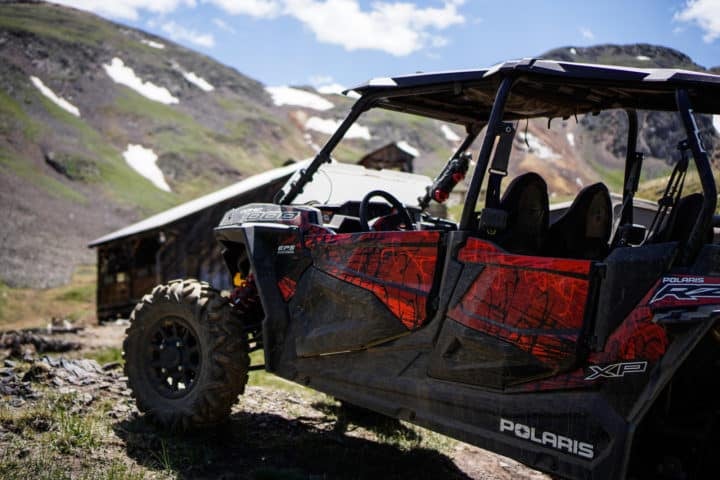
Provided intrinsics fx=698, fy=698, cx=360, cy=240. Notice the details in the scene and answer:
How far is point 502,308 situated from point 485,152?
90 cm

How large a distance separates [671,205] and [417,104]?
2.00 meters

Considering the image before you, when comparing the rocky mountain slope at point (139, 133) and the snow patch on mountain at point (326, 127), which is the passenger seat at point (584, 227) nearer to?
the rocky mountain slope at point (139, 133)

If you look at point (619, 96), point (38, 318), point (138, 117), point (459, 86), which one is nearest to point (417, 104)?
point (459, 86)

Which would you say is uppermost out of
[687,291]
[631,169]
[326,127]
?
[326,127]

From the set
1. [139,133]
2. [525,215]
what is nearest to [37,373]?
[525,215]

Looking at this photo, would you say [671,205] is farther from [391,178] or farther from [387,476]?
[391,178]

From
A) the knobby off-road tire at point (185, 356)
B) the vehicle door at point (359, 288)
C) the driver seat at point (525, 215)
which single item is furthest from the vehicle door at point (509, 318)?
the knobby off-road tire at point (185, 356)

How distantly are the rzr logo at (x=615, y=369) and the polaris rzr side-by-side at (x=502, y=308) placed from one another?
1 centimetres

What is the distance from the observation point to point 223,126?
233 ft

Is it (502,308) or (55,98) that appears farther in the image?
(55,98)

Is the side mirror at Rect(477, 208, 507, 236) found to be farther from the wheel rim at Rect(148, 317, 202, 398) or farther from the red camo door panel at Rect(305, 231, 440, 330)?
the wheel rim at Rect(148, 317, 202, 398)

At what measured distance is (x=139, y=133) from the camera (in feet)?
187

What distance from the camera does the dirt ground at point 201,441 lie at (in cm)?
424

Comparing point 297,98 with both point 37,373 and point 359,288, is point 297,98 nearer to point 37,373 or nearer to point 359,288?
point 37,373
